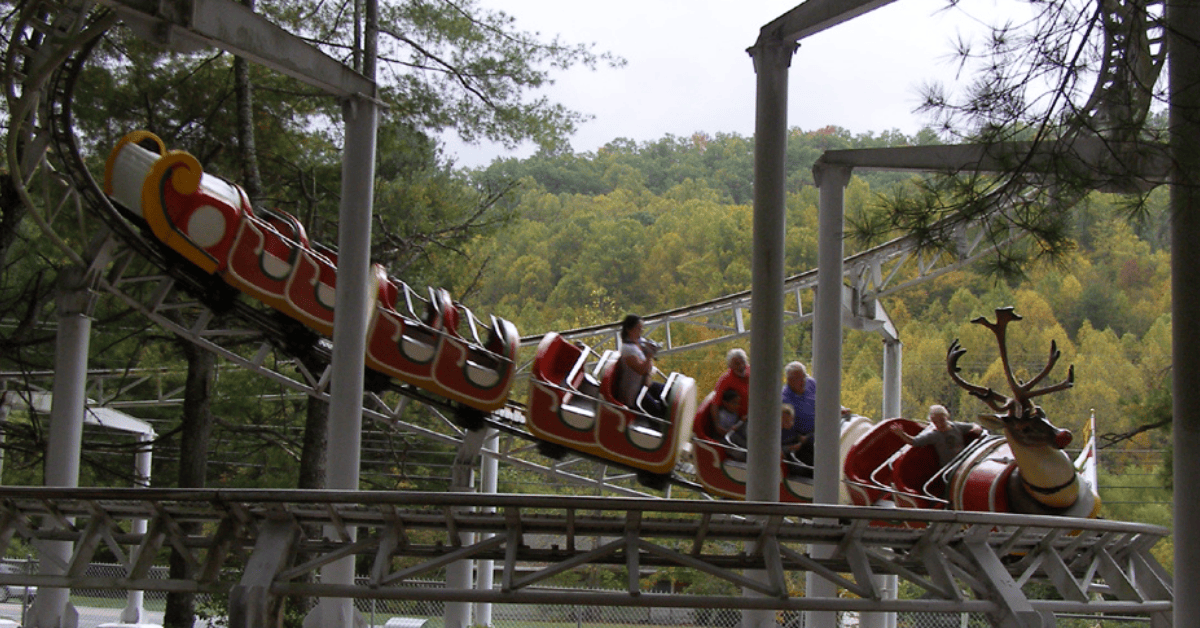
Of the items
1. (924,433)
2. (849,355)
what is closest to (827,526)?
(924,433)

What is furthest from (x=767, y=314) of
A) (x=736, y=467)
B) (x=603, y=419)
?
(x=736, y=467)

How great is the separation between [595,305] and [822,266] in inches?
1406

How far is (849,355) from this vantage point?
39.7 m

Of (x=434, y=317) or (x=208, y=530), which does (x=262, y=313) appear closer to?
(x=434, y=317)

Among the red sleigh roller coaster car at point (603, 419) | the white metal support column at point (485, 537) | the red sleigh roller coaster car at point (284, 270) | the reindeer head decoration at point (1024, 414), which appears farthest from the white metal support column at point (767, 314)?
the white metal support column at point (485, 537)

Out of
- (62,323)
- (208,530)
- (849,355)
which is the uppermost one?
(849,355)

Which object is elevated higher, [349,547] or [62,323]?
[62,323]

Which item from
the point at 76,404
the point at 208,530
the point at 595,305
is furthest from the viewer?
the point at 595,305

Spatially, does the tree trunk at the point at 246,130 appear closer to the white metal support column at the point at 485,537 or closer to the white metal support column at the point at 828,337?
the white metal support column at the point at 485,537

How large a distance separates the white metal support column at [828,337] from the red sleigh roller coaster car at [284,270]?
10.9ft

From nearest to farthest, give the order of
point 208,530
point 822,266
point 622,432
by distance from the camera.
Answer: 1. point 822,266
2. point 622,432
3. point 208,530

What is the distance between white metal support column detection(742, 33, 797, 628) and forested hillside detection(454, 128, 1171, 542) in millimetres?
24895

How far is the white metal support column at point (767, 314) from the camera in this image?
7.23m

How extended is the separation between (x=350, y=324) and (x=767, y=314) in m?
2.90
